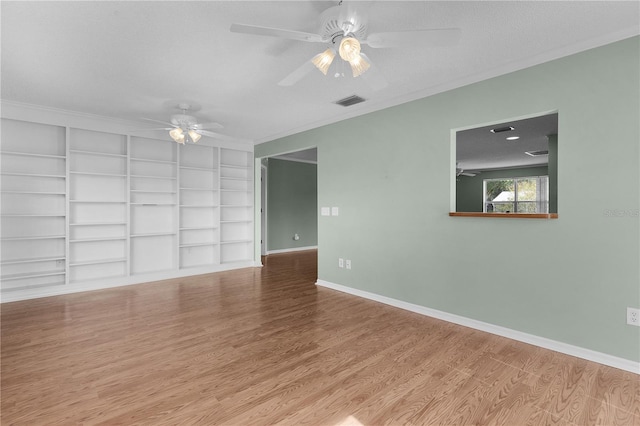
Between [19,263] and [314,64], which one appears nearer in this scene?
[314,64]

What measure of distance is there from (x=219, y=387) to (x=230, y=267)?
13.6 feet

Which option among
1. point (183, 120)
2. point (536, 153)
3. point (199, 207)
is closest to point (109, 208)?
point (199, 207)

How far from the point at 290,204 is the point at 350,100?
191 inches

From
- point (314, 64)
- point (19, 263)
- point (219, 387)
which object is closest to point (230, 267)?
point (19, 263)

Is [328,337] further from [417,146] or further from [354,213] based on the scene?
[417,146]

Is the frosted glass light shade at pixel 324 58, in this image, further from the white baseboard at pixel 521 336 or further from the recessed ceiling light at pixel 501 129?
the recessed ceiling light at pixel 501 129

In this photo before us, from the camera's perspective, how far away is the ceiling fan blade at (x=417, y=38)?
176 centimetres

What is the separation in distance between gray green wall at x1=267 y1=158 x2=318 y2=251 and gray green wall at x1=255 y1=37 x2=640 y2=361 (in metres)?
4.03

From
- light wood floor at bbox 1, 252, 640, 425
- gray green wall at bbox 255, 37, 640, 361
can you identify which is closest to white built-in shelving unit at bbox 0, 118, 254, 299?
light wood floor at bbox 1, 252, 640, 425

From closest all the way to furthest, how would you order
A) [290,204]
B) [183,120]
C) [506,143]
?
[183,120] < [506,143] < [290,204]

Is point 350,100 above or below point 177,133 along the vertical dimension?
above

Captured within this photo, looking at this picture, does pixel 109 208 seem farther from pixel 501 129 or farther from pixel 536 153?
pixel 536 153

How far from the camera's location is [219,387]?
6.76 feet

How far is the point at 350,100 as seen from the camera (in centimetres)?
388
